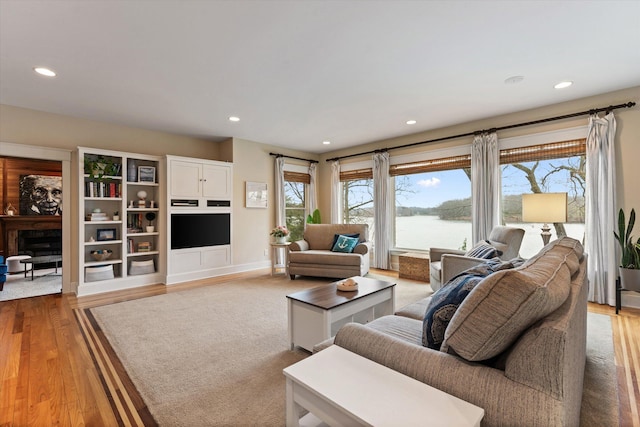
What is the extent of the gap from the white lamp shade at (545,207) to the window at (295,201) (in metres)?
4.43

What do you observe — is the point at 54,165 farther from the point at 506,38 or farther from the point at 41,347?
the point at 506,38

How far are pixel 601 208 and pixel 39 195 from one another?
978cm

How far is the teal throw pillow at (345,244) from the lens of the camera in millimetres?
5148

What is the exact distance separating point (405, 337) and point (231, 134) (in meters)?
4.87

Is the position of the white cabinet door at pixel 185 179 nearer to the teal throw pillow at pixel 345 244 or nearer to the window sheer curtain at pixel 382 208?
the teal throw pillow at pixel 345 244

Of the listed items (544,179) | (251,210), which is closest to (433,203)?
(544,179)

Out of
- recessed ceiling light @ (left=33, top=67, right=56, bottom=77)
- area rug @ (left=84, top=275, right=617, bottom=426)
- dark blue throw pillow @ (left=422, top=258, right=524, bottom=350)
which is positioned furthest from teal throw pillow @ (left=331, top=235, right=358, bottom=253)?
recessed ceiling light @ (left=33, top=67, right=56, bottom=77)

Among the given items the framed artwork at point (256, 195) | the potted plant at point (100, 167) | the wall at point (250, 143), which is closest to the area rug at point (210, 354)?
the wall at point (250, 143)

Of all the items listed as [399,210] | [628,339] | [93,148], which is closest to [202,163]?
[93,148]

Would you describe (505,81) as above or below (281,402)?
above

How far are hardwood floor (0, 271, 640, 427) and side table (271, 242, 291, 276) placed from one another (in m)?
2.80

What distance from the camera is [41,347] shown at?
2.55 m

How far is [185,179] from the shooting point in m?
5.05

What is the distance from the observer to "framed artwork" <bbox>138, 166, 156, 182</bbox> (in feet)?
15.9
